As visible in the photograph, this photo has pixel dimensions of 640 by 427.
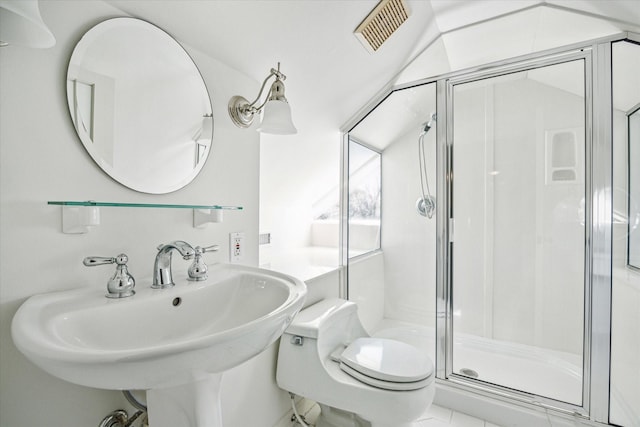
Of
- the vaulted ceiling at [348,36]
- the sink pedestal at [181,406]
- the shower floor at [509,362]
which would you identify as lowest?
the shower floor at [509,362]

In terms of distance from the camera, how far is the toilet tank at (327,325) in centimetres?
135

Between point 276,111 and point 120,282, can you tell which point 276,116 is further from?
point 120,282

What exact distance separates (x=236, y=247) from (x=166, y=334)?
19.7 inches

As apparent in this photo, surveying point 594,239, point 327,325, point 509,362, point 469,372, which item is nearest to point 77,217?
point 327,325

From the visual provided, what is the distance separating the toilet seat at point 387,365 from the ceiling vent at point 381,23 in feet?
5.12

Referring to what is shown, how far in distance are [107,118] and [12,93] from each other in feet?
0.66

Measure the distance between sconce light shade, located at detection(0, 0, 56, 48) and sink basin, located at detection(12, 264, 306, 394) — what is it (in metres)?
0.54

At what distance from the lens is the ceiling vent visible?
1.38m

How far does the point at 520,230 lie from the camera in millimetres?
1934

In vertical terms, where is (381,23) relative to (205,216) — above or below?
above

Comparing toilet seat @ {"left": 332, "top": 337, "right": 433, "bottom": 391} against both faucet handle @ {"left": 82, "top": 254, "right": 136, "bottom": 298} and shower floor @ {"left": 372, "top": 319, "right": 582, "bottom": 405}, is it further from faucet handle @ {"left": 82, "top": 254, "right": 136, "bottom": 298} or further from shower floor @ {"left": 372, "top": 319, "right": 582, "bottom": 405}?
faucet handle @ {"left": 82, "top": 254, "right": 136, "bottom": 298}

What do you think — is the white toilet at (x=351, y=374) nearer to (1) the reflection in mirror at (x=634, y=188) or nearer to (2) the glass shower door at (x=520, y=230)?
(2) the glass shower door at (x=520, y=230)

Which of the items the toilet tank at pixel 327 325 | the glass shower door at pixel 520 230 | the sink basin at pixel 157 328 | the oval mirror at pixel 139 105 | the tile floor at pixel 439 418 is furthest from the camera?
the glass shower door at pixel 520 230

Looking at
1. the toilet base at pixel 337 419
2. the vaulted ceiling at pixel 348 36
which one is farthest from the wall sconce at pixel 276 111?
the toilet base at pixel 337 419
